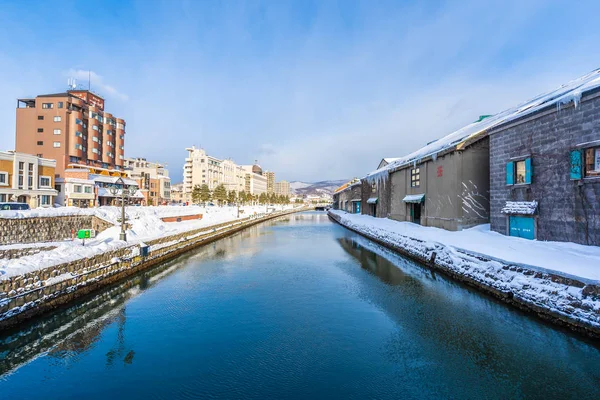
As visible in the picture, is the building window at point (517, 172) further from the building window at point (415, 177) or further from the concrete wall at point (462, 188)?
the building window at point (415, 177)

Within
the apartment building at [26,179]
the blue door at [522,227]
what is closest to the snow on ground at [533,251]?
the blue door at [522,227]

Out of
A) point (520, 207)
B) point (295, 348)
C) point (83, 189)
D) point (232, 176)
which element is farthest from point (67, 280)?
point (232, 176)

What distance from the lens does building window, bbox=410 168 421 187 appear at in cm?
2944

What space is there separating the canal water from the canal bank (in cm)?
46

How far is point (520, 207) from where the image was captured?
51.5ft

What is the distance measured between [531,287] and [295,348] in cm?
814

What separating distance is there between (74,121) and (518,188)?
3009 inches

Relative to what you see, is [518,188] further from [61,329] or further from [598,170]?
[61,329]

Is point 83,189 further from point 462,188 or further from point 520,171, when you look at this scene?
point 520,171

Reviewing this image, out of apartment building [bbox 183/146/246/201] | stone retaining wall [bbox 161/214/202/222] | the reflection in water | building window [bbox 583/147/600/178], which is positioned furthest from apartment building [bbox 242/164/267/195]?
building window [bbox 583/147/600/178]

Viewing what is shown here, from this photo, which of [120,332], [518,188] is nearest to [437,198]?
[518,188]

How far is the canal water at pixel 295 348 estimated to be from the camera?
21.9 ft

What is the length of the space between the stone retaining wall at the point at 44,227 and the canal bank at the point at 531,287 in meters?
25.4

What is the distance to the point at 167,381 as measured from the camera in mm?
6969
